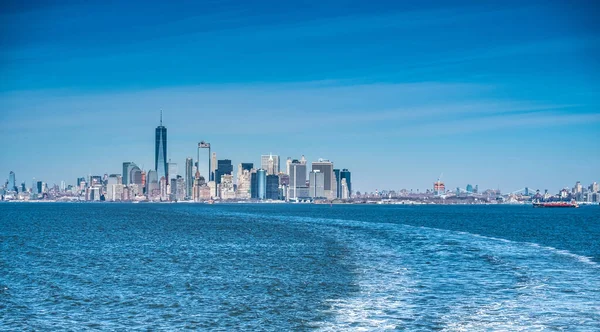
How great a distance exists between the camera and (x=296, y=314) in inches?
1201

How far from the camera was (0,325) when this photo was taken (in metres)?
27.9

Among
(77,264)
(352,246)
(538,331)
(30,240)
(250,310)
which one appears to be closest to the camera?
(538,331)

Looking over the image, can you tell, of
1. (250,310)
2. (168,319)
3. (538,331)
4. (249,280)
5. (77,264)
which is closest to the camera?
(538,331)

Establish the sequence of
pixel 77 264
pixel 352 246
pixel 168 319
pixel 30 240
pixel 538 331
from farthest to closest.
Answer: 1. pixel 30 240
2. pixel 352 246
3. pixel 77 264
4. pixel 168 319
5. pixel 538 331

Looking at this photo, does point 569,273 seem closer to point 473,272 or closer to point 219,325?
point 473,272

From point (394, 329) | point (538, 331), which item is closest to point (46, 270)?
point (394, 329)

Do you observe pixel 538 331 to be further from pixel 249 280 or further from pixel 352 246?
pixel 352 246

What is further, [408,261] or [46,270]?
[408,261]

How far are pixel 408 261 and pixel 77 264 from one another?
83.7 ft

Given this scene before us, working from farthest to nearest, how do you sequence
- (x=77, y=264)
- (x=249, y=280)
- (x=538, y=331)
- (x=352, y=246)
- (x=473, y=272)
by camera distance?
(x=352, y=246), (x=77, y=264), (x=473, y=272), (x=249, y=280), (x=538, y=331)

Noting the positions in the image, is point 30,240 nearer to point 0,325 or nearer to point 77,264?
point 77,264

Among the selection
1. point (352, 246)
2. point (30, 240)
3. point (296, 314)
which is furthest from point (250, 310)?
point (30, 240)

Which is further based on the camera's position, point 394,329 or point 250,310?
point 250,310

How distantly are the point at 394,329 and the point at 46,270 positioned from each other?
29.5m
